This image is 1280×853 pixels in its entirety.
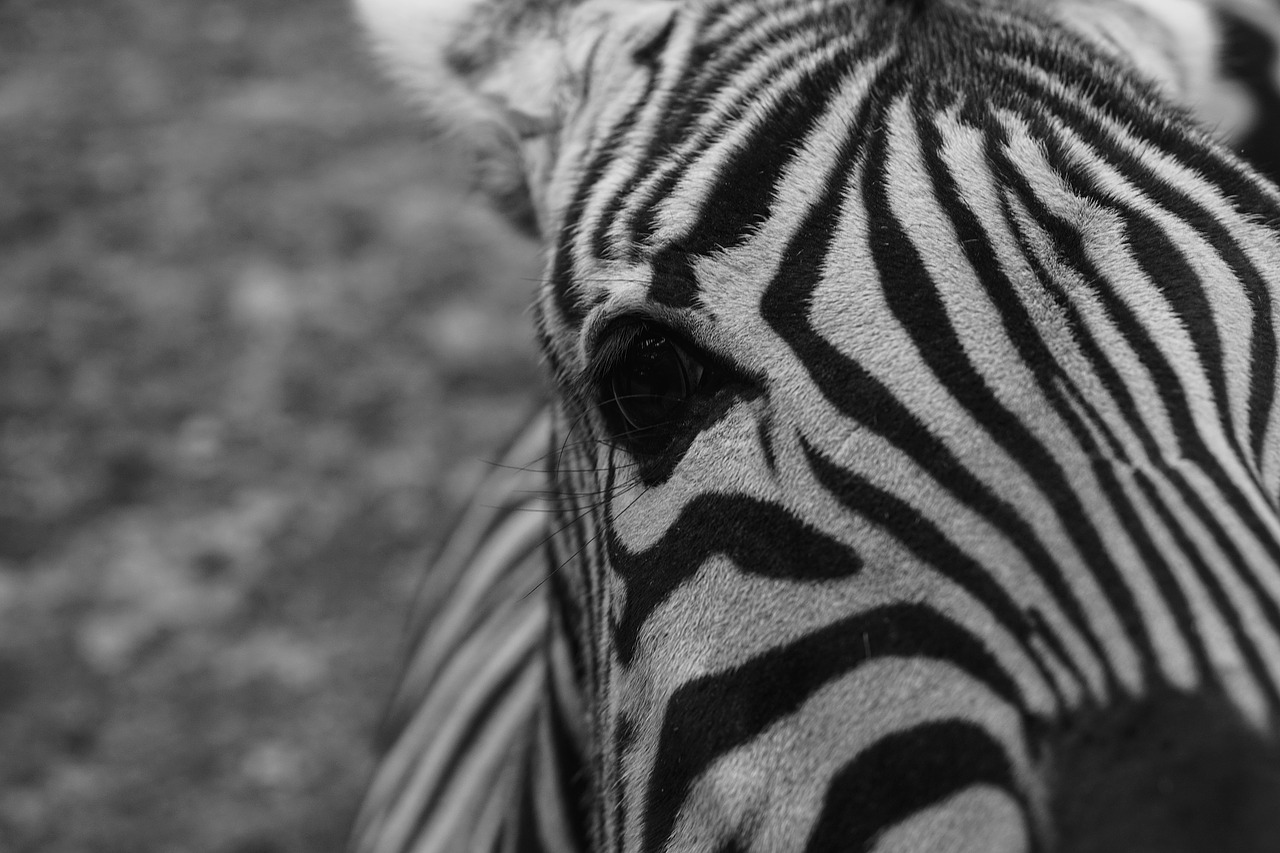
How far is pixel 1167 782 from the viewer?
3.44ft

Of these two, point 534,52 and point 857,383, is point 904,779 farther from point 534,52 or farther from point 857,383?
point 534,52

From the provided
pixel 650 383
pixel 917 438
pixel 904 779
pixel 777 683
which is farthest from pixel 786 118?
pixel 904 779

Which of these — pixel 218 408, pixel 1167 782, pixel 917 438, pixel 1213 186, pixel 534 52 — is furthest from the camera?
pixel 218 408

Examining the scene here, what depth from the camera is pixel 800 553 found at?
4.29 ft

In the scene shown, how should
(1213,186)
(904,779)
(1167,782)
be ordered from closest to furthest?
(1167,782)
(904,779)
(1213,186)

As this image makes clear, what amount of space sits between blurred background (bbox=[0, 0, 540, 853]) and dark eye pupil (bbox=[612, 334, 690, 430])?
120 inches

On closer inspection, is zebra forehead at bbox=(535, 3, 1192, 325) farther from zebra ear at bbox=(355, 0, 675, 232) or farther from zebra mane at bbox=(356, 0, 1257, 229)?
zebra ear at bbox=(355, 0, 675, 232)

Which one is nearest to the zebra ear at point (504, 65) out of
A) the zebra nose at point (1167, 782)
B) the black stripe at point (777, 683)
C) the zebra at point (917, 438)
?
the zebra at point (917, 438)

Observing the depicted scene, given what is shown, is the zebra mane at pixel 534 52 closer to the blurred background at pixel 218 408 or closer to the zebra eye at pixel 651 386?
the zebra eye at pixel 651 386

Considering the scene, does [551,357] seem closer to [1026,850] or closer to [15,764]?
[1026,850]

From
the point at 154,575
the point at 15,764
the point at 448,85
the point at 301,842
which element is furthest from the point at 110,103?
the point at 448,85

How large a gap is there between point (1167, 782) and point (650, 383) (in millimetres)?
763

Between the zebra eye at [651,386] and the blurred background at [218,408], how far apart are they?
9.95ft

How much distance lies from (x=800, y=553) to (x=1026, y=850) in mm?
391
